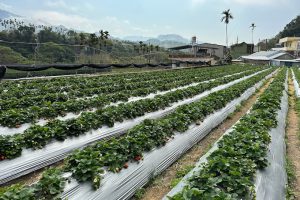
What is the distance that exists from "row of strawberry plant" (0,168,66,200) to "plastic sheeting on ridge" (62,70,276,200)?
6.1 inches

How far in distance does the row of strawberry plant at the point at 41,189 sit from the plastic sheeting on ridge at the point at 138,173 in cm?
15

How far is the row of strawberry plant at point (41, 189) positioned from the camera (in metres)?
3.68

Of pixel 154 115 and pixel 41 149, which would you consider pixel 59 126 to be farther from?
pixel 154 115

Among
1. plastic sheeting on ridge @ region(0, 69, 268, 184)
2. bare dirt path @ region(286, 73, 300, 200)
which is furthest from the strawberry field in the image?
bare dirt path @ region(286, 73, 300, 200)

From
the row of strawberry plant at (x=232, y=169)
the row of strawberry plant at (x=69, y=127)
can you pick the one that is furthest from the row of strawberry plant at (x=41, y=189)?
the row of strawberry plant at (x=69, y=127)

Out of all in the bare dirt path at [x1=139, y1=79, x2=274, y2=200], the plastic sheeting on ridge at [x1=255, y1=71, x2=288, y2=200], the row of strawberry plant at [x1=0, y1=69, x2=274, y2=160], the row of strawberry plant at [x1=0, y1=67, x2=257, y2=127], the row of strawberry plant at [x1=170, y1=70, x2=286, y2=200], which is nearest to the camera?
the row of strawberry plant at [x1=170, y1=70, x2=286, y2=200]

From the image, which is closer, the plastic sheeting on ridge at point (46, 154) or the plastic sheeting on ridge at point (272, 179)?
the plastic sheeting on ridge at point (272, 179)

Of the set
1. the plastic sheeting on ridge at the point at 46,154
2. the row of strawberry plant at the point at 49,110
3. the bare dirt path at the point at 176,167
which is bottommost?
the bare dirt path at the point at 176,167

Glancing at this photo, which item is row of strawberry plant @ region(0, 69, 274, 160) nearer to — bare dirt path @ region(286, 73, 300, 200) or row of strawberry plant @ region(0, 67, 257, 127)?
row of strawberry plant @ region(0, 67, 257, 127)

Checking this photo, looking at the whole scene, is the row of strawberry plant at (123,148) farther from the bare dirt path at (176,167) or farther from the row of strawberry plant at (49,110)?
the row of strawberry plant at (49,110)

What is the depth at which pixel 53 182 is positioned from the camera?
4.11 m

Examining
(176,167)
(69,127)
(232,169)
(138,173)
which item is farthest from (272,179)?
(69,127)

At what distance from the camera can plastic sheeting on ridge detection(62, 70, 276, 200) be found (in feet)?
14.5

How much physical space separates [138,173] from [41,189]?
1886mm
